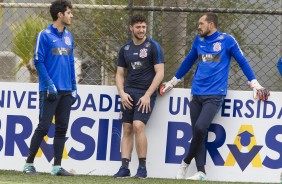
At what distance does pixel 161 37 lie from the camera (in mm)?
12445

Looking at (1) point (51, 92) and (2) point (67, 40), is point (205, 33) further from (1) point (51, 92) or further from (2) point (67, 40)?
(1) point (51, 92)

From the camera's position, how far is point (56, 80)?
10.3 meters

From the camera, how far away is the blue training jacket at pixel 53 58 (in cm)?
1014

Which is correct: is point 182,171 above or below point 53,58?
below

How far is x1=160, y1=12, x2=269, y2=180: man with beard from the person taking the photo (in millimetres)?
10438

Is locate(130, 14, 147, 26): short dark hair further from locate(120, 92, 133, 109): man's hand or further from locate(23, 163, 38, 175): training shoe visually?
locate(23, 163, 38, 175): training shoe

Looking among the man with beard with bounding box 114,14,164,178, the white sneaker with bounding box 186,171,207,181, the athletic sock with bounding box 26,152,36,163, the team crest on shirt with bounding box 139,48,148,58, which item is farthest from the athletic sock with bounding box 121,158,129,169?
the team crest on shirt with bounding box 139,48,148,58

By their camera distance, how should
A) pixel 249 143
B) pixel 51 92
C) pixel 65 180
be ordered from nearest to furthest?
1. pixel 65 180
2. pixel 51 92
3. pixel 249 143

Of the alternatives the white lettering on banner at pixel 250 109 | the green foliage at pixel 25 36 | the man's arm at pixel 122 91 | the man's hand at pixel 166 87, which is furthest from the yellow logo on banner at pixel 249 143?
the green foliage at pixel 25 36

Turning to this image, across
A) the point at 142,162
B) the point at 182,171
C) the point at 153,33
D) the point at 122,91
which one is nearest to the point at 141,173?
the point at 142,162

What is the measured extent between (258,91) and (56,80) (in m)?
2.23

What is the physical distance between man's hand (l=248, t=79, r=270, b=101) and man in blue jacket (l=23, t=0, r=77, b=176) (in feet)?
6.47

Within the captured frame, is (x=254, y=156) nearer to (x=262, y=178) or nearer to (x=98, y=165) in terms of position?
(x=262, y=178)

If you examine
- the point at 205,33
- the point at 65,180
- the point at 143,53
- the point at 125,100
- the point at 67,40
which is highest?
the point at 205,33
